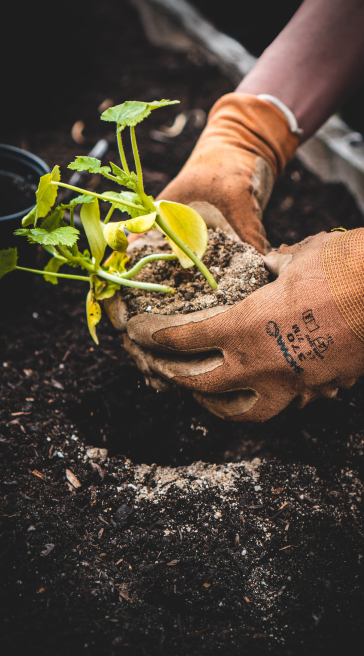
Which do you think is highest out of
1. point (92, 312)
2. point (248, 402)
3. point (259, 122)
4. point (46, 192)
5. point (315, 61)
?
point (315, 61)

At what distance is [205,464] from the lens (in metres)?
1.19

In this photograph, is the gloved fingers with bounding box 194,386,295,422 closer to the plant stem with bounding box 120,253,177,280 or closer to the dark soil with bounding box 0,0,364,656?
the dark soil with bounding box 0,0,364,656

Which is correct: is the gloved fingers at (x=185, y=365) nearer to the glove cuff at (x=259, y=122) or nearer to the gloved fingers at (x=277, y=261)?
the gloved fingers at (x=277, y=261)

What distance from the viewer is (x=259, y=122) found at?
1428 mm

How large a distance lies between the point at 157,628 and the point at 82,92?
9.74ft

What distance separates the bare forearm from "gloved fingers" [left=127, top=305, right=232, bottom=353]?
92 cm

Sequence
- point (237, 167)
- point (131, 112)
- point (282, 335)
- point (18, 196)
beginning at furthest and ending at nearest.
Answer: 1. point (18, 196)
2. point (237, 167)
3. point (282, 335)
4. point (131, 112)

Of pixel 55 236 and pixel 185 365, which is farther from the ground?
pixel 55 236

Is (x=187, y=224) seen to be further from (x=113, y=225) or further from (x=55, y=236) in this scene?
(x=55, y=236)

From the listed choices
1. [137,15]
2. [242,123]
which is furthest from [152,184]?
[137,15]

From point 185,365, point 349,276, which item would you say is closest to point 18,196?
point 185,365

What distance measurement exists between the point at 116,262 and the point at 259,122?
76 cm

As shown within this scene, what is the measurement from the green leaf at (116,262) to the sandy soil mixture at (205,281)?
0.06 meters

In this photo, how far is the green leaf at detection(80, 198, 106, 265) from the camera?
1.06 meters
